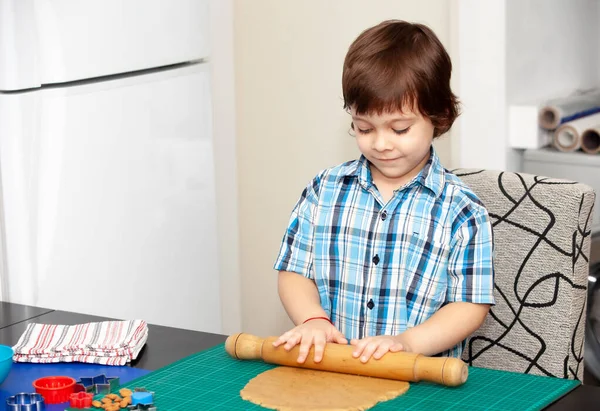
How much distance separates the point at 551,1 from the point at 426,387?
1450mm

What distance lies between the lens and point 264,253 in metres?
2.75

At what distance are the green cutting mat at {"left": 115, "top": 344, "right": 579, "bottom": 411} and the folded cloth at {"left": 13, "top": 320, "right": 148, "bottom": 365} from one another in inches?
4.0

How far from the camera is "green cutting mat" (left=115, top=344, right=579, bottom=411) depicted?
1.16 metres

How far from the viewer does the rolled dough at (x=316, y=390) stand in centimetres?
117

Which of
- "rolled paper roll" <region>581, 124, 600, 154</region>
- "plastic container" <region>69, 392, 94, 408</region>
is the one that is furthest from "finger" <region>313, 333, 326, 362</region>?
"rolled paper roll" <region>581, 124, 600, 154</region>

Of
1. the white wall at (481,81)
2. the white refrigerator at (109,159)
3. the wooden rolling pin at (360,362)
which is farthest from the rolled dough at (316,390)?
the white wall at (481,81)

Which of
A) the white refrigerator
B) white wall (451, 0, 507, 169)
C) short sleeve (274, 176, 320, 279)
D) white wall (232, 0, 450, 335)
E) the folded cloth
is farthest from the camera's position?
white wall (232, 0, 450, 335)

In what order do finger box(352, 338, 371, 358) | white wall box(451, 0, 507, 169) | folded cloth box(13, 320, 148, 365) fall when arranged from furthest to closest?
white wall box(451, 0, 507, 169) < folded cloth box(13, 320, 148, 365) < finger box(352, 338, 371, 358)

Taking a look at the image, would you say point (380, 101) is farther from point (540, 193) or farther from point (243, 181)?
point (243, 181)

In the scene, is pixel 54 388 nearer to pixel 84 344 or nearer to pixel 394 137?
pixel 84 344

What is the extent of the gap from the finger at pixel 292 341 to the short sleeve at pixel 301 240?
0.32 m

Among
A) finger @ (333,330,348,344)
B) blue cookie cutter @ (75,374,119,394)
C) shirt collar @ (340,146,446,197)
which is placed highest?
shirt collar @ (340,146,446,197)

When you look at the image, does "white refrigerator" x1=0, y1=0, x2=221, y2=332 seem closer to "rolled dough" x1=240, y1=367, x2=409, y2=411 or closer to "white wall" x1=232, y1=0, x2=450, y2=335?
"white wall" x1=232, y1=0, x2=450, y2=335

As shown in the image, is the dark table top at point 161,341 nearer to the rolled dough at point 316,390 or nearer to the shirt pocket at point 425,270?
the rolled dough at point 316,390
